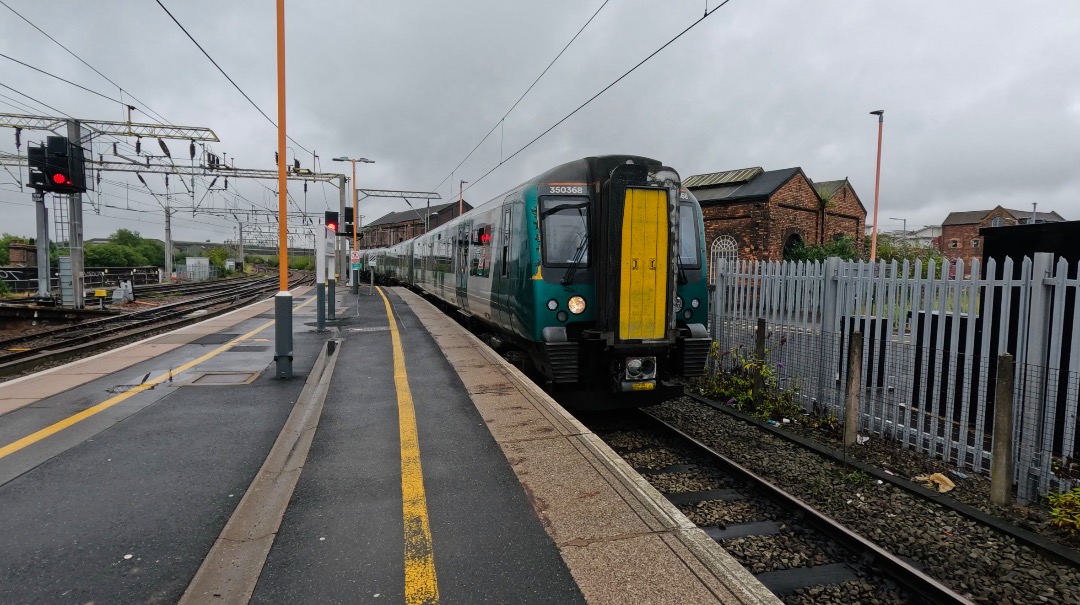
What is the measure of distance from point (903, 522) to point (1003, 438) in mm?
1115

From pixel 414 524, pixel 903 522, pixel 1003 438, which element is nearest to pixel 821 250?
pixel 1003 438

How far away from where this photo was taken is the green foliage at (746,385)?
7484 millimetres

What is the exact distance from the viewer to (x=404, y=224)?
91062 millimetres

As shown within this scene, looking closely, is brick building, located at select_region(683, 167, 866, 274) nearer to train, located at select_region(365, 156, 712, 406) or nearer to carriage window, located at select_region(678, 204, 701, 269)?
carriage window, located at select_region(678, 204, 701, 269)

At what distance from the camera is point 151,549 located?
10.6 ft

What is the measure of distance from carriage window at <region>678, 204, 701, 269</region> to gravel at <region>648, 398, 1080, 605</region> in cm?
212

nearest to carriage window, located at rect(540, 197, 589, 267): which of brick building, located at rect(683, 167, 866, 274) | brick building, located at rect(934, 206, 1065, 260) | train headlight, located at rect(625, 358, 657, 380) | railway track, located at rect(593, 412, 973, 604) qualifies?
train headlight, located at rect(625, 358, 657, 380)

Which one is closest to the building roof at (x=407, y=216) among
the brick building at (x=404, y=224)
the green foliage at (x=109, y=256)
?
the brick building at (x=404, y=224)

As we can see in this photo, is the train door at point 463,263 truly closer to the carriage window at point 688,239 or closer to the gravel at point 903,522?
the carriage window at point 688,239

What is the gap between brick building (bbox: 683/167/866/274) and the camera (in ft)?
71.5

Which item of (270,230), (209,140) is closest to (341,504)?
(209,140)

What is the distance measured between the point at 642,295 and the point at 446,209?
74.7 m

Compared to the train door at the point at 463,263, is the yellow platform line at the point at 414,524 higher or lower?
lower

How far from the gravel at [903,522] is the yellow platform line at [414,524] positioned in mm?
2266
